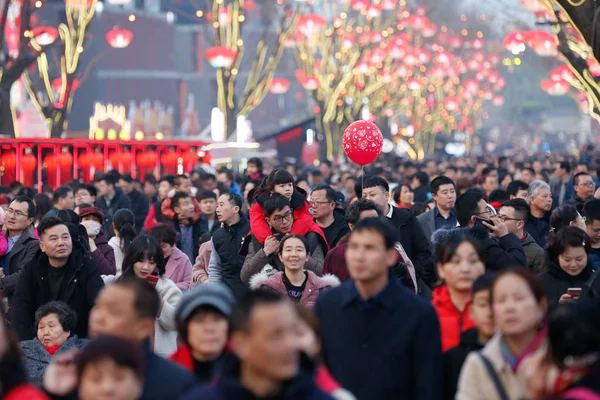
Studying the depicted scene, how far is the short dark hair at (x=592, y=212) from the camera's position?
9625 mm

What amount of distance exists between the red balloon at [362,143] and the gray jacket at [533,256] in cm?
361

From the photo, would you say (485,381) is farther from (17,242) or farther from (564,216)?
(17,242)

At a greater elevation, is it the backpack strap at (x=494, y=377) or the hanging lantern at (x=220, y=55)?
the hanging lantern at (x=220, y=55)

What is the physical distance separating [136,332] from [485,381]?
1492 millimetres

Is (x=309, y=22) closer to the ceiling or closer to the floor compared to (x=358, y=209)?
closer to the ceiling

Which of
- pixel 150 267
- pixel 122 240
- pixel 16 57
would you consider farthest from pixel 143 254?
pixel 16 57

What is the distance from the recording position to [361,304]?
5.62 metres

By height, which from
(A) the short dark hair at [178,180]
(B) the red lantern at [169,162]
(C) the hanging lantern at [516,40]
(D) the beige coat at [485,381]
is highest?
(C) the hanging lantern at [516,40]

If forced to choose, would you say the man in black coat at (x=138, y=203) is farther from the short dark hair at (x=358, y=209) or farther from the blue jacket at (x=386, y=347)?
the blue jacket at (x=386, y=347)

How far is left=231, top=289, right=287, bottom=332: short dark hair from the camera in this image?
4380 millimetres

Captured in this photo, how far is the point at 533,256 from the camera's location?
999cm

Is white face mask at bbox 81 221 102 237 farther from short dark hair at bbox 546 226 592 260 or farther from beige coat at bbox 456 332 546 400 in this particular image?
beige coat at bbox 456 332 546 400

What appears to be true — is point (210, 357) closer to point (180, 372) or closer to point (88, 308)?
point (180, 372)

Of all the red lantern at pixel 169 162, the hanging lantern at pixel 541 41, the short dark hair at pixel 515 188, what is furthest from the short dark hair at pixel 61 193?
the hanging lantern at pixel 541 41
